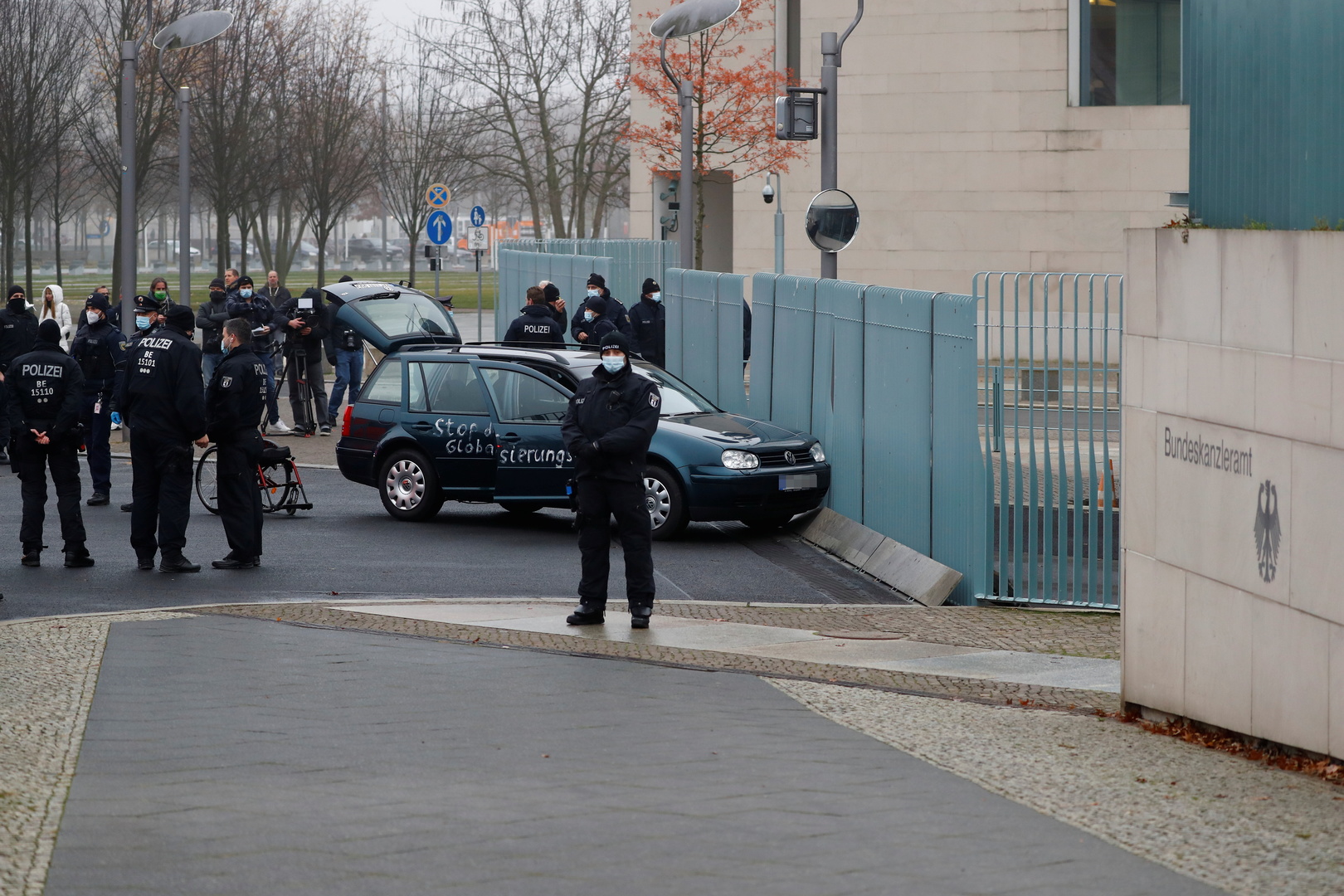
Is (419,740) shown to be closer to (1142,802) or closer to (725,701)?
(725,701)

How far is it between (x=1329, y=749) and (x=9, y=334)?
15822mm

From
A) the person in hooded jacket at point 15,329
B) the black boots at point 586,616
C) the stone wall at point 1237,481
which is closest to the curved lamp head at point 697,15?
the person in hooded jacket at point 15,329

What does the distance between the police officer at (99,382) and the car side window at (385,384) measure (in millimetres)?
2407

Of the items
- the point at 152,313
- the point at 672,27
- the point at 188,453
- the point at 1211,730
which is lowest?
the point at 1211,730

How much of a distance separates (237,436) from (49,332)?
1750 mm

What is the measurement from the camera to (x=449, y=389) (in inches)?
608

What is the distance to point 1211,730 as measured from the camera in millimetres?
7824

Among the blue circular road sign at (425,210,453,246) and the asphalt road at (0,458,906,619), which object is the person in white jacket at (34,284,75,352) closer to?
the asphalt road at (0,458,906,619)

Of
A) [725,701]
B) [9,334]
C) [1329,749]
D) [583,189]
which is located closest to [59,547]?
[9,334]

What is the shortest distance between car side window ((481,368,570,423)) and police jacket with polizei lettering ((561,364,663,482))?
444cm

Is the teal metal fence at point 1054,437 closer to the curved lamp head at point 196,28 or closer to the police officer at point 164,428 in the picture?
the police officer at point 164,428

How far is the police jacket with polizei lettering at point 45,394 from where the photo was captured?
42.0 ft

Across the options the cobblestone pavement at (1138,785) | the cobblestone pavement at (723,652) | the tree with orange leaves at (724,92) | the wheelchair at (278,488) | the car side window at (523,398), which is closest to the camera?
the cobblestone pavement at (1138,785)

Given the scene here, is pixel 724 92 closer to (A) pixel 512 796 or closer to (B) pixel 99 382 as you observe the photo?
(B) pixel 99 382
